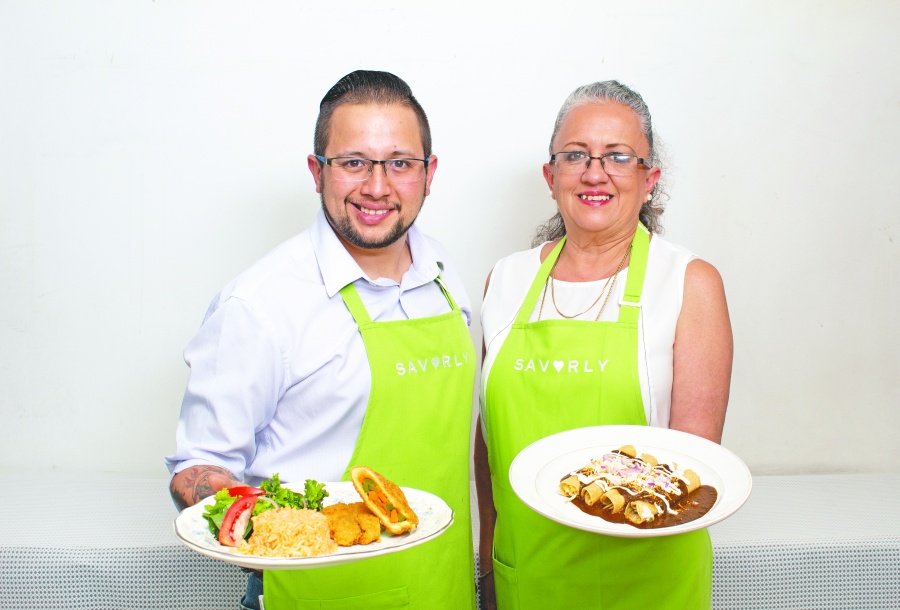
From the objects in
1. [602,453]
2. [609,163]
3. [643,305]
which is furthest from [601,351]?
[609,163]

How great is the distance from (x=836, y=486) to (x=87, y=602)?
2.35m

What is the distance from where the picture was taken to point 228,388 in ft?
5.33

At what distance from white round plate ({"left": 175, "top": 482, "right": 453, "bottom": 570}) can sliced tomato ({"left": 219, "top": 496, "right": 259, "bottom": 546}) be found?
0.02 meters

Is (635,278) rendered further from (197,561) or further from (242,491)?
(197,561)

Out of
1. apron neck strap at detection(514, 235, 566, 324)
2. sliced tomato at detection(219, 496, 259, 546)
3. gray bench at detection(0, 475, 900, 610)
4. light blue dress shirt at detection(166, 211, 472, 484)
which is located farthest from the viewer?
gray bench at detection(0, 475, 900, 610)

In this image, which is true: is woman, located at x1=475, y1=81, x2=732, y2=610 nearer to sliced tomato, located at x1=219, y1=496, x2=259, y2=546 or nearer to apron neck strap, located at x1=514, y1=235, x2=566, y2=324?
apron neck strap, located at x1=514, y1=235, x2=566, y2=324

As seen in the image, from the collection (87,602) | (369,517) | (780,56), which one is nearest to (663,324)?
(369,517)

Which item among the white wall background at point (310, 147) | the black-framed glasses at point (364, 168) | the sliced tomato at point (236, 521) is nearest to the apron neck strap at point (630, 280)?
the black-framed glasses at point (364, 168)

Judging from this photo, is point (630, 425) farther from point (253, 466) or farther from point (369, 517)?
point (253, 466)

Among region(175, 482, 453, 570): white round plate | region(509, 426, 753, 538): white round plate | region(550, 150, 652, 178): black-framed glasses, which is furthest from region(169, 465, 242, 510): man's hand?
region(550, 150, 652, 178): black-framed glasses

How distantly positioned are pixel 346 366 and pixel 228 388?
0.79ft

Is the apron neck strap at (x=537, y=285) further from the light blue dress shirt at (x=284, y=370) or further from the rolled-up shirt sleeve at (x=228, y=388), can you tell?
the rolled-up shirt sleeve at (x=228, y=388)

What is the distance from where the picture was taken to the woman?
179 cm

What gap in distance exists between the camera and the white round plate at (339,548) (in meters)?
1.18
